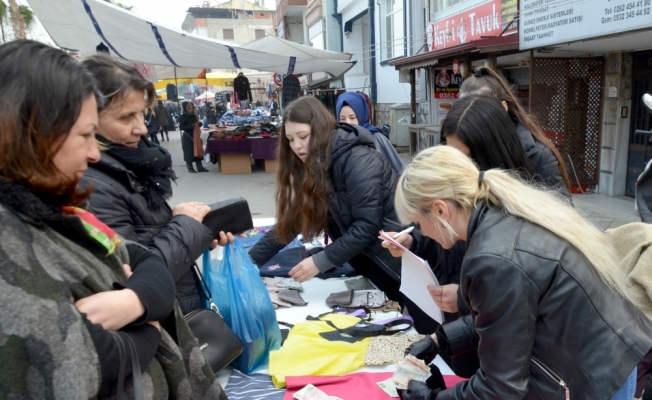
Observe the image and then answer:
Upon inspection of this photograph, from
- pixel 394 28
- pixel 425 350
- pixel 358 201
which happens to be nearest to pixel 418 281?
pixel 425 350

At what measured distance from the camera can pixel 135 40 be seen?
7.75 meters

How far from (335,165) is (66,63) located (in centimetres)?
163

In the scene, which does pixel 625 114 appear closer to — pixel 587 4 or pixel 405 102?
pixel 587 4

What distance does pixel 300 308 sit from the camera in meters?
2.67

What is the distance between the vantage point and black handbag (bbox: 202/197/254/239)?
197cm

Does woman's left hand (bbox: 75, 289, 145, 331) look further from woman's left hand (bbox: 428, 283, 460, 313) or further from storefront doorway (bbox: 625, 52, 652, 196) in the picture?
storefront doorway (bbox: 625, 52, 652, 196)

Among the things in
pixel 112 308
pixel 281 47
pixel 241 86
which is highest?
pixel 281 47

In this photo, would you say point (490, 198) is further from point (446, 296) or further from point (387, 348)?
point (387, 348)

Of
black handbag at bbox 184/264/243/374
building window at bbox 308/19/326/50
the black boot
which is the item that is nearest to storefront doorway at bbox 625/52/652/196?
black handbag at bbox 184/264/243/374

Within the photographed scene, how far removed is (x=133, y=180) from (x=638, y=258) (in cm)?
175

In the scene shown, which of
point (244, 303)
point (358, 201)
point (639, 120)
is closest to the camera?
point (244, 303)

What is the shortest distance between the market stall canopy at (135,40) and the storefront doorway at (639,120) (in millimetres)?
5219

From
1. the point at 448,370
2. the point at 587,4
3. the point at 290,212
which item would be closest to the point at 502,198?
the point at 448,370

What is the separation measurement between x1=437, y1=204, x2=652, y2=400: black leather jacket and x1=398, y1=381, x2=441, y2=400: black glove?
9.7 inches
